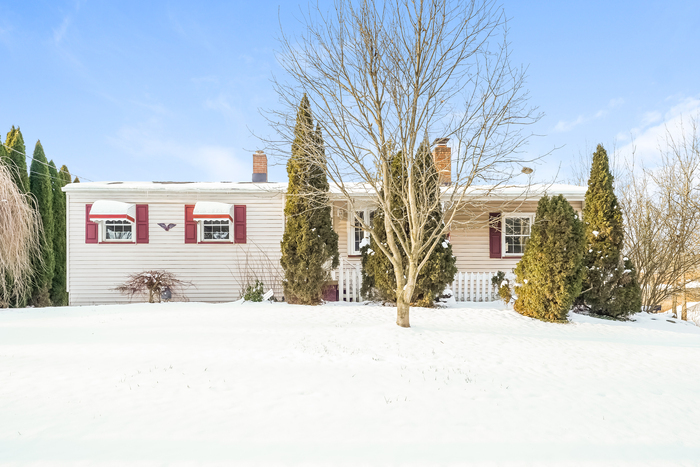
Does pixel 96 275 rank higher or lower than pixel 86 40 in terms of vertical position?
lower

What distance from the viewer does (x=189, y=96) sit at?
976 centimetres

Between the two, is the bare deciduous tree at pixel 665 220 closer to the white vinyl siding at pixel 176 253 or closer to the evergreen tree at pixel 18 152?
the white vinyl siding at pixel 176 253

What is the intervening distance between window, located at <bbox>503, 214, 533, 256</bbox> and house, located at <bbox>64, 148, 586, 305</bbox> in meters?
0.27

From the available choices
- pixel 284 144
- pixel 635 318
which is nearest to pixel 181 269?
pixel 284 144

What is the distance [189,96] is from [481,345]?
9.63 meters

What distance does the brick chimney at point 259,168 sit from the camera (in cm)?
1291

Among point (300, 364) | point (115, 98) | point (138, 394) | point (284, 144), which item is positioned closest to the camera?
point (138, 394)

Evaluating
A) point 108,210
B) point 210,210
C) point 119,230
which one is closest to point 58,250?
point 119,230

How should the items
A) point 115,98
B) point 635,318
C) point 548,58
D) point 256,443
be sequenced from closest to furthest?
point 256,443
point 548,58
point 635,318
point 115,98

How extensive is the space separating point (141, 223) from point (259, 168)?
14.5 feet

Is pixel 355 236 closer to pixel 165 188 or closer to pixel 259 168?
pixel 259 168

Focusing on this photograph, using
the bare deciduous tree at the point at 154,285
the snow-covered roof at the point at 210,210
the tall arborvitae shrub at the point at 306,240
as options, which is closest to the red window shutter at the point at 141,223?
the bare deciduous tree at the point at 154,285

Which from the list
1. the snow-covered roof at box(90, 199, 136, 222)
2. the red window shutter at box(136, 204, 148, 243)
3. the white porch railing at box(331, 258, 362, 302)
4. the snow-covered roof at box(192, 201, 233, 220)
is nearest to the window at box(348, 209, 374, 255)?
the white porch railing at box(331, 258, 362, 302)

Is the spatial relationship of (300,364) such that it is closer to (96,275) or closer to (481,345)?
(481,345)
